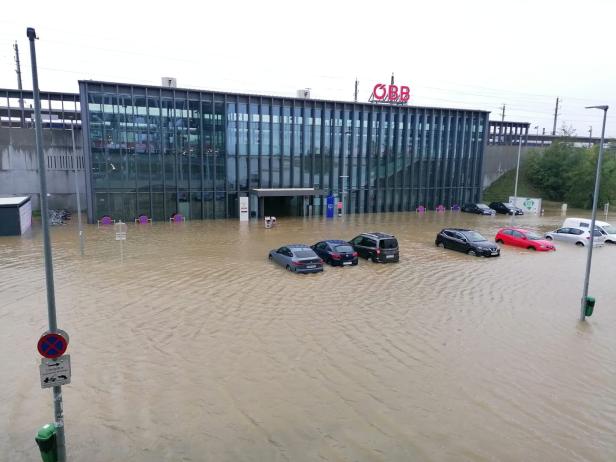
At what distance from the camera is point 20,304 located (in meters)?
15.2

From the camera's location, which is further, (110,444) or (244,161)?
(244,161)

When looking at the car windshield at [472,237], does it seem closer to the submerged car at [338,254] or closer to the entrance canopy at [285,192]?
the submerged car at [338,254]

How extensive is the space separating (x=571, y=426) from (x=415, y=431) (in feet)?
9.85

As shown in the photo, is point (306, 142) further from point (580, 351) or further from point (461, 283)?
point (580, 351)

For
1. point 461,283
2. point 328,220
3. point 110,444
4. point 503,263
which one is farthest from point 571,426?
point 328,220

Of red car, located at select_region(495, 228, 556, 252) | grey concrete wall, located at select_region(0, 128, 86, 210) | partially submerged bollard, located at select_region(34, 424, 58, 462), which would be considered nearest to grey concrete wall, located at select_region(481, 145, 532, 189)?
red car, located at select_region(495, 228, 556, 252)

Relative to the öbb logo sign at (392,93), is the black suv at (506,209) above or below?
below

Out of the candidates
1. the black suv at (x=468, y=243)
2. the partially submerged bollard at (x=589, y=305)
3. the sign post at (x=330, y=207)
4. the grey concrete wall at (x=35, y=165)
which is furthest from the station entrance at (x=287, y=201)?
the partially submerged bollard at (x=589, y=305)

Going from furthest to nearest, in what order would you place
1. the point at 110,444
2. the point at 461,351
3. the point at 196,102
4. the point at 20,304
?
the point at 196,102 < the point at 20,304 < the point at 461,351 < the point at 110,444

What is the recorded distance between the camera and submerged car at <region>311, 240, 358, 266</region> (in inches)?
851

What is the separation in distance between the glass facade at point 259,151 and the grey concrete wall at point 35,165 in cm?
871

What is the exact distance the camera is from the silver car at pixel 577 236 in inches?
1115

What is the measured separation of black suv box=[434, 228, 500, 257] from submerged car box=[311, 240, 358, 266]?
7164 mm

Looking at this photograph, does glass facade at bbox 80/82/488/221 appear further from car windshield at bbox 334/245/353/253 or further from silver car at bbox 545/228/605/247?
car windshield at bbox 334/245/353/253
